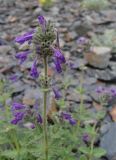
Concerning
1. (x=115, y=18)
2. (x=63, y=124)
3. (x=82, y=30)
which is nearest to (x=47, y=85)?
(x=63, y=124)

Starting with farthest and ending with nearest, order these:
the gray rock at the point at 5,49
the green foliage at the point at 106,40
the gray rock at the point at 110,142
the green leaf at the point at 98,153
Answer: the green foliage at the point at 106,40 → the gray rock at the point at 5,49 → the gray rock at the point at 110,142 → the green leaf at the point at 98,153

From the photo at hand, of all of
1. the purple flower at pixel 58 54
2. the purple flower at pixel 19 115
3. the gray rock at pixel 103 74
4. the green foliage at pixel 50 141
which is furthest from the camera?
the gray rock at pixel 103 74

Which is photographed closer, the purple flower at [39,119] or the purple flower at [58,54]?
the purple flower at [58,54]

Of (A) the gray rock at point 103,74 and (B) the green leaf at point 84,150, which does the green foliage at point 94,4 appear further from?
(B) the green leaf at point 84,150

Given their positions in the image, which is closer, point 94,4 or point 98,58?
point 98,58

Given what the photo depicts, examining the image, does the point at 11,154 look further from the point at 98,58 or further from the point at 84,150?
the point at 98,58

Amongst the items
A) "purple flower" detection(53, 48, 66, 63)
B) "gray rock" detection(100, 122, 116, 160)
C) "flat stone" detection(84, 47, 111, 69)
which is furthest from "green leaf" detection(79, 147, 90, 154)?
"flat stone" detection(84, 47, 111, 69)

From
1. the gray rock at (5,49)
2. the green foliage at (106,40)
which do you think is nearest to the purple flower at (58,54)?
the gray rock at (5,49)

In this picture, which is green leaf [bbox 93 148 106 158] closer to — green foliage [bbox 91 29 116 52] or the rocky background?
the rocky background

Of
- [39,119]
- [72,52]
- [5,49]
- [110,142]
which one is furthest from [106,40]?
[39,119]
